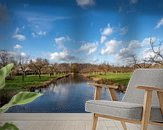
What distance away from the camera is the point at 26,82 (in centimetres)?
504

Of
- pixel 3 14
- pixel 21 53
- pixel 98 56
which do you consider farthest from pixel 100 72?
pixel 3 14

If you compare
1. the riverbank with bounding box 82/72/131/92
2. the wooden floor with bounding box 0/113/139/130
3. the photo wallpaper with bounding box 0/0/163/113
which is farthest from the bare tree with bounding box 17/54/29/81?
the riverbank with bounding box 82/72/131/92

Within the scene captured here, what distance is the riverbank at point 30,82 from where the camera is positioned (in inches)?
193

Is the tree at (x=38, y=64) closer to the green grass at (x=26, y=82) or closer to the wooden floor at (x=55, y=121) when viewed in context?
the green grass at (x=26, y=82)

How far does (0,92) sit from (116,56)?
6.27 ft

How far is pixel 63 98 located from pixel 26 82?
693 mm

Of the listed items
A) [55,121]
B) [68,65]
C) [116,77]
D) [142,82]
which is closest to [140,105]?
[142,82]

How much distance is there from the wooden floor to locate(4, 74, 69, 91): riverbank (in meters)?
0.48

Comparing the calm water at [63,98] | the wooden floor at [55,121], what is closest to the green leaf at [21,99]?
the wooden floor at [55,121]

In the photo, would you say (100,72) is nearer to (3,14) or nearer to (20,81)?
(20,81)

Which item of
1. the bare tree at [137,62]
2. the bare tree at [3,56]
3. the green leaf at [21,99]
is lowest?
the green leaf at [21,99]

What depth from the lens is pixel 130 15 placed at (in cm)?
494

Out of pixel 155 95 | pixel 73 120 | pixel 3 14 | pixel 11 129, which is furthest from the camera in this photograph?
pixel 3 14

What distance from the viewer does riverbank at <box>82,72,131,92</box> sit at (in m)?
5.03
